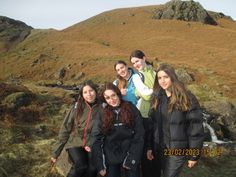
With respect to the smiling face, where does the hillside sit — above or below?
below

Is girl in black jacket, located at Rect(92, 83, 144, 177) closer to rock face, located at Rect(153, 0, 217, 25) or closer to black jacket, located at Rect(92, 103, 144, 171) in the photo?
black jacket, located at Rect(92, 103, 144, 171)

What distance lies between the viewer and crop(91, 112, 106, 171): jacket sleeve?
6.86 meters

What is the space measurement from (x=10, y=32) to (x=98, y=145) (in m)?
101

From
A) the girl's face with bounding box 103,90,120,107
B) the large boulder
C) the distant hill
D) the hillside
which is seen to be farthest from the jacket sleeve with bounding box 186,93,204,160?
the distant hill

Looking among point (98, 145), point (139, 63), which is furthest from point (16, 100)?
point (98, 145)

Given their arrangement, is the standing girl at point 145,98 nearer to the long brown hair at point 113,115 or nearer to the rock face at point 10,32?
the long brown hair at point 113,115

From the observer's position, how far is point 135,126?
696 centimetres

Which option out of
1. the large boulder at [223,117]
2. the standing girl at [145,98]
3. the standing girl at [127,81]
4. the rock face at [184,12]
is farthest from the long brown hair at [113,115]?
the rock face at [184,12]

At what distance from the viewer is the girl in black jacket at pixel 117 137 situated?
22.5ft

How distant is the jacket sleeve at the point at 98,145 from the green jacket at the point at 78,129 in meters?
0.50

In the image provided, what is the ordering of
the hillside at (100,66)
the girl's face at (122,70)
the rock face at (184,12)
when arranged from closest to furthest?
the girl's face at (122,70), the hillside at (100,66), the rock face at (184,12)

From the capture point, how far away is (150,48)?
193 ft

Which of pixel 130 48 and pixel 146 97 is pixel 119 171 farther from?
pixel 130 48

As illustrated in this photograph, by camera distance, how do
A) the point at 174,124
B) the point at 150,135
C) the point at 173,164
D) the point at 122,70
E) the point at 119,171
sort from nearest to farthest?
the point at 174,124, the point at 173,164, the point at 119,171, the point at 150,135, the point at 122,70
